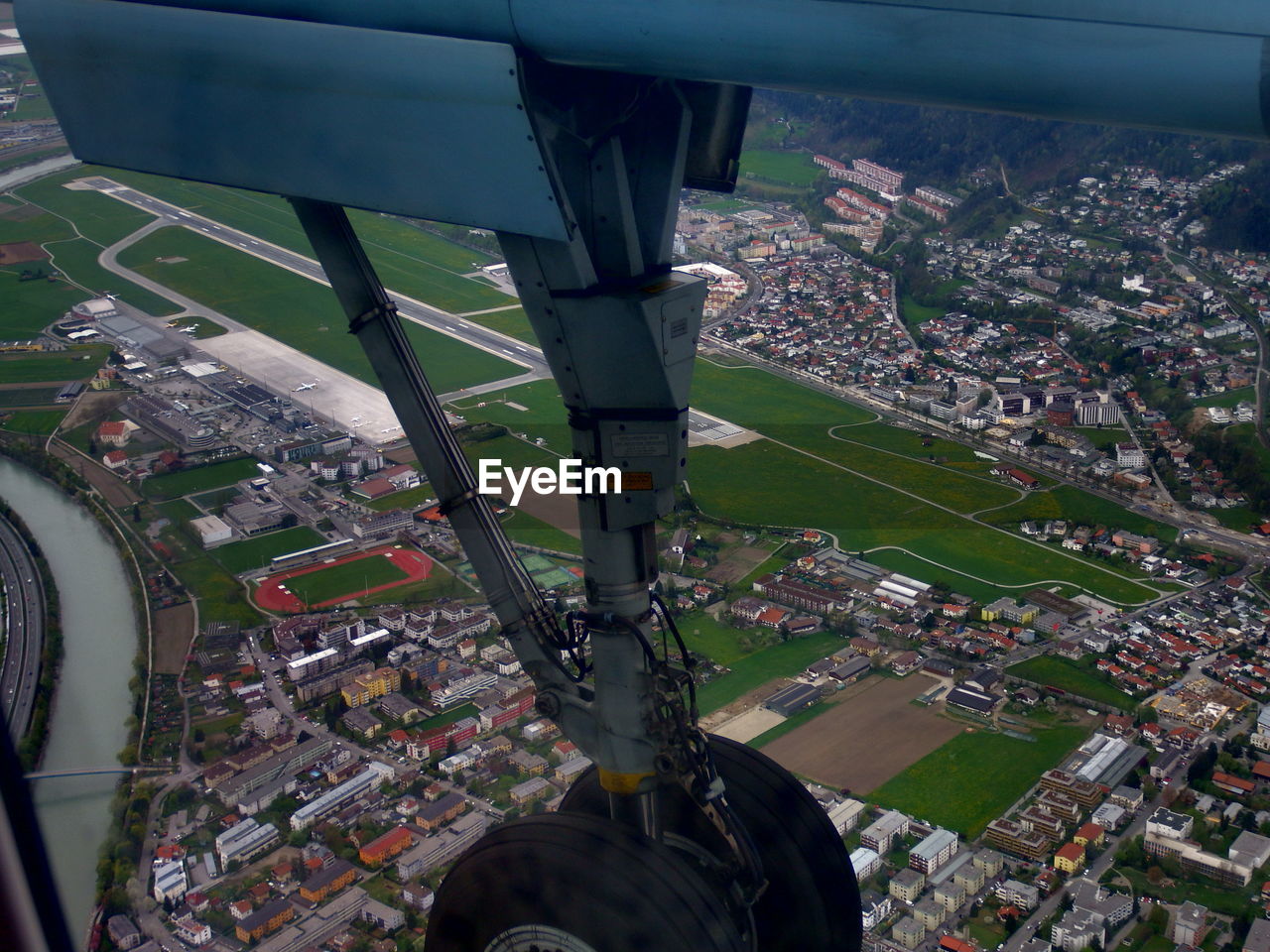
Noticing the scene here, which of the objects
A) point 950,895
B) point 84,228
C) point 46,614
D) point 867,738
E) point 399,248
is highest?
point 399,248

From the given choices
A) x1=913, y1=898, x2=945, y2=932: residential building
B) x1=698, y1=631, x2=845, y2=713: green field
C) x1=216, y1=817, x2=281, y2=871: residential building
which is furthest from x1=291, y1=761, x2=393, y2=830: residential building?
x1=913, y1=898, x2=945, y2=932: residential building

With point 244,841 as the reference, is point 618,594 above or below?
above

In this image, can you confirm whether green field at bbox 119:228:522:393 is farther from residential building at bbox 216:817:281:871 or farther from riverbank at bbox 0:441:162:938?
residential building at bbox 216:817:281:871

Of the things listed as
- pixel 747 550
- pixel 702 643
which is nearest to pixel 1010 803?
pixel 702 643

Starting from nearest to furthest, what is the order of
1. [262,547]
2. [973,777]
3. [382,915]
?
1. [382,915]
2. [973,777]
3. [262,547]

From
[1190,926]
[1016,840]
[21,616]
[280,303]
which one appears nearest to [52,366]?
[280,303]

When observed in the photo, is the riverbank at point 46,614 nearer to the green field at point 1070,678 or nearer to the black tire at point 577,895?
the black tire at point 577,895

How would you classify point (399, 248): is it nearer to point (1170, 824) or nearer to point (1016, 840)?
point (1016, 840)
